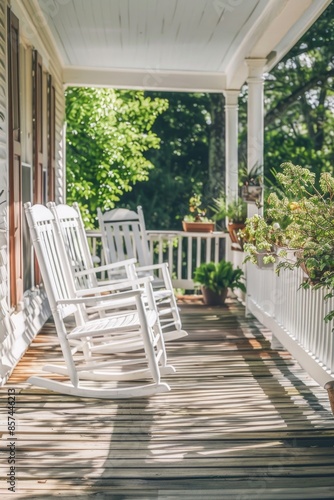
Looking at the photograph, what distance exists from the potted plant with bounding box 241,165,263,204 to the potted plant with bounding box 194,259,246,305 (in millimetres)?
1396

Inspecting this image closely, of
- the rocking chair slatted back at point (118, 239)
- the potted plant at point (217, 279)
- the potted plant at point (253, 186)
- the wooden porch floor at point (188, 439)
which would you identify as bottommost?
the wooden porch floor at point (188, 439)

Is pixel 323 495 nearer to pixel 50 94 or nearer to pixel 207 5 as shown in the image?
pixel 207 5

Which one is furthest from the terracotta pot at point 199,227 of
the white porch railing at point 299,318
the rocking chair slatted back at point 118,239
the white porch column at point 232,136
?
the white porch railing at point 299,318

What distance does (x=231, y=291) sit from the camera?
9.37 m

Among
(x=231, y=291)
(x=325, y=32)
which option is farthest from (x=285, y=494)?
(x=325, y=32)

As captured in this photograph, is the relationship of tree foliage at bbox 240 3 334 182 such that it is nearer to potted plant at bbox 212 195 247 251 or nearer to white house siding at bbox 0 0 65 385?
potted plant at bbox 212 195 247 251

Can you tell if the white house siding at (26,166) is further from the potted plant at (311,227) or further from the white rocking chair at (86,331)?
the potted plant at (311,227)

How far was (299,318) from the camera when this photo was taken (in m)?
4.98

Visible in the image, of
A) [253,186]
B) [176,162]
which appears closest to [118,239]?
[253,186]

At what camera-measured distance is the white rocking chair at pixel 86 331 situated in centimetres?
432

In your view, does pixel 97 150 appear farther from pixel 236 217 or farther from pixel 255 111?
pixel 255 111

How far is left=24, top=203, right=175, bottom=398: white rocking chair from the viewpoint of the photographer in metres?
4.32

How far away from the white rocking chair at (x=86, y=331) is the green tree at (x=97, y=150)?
697cm

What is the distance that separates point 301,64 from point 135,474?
15.0 metres
